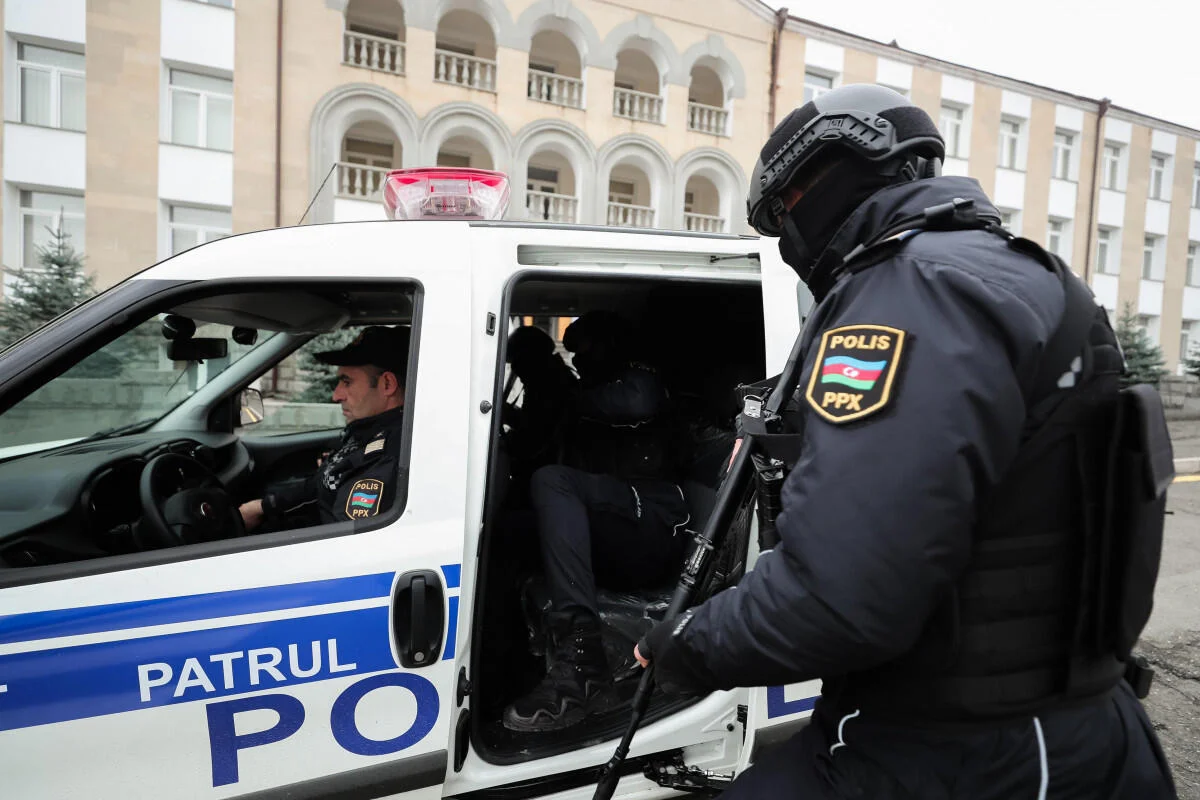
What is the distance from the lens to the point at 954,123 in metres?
21.3

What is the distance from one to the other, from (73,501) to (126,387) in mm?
1107

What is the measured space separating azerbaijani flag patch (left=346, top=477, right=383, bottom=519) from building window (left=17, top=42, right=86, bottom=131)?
49.0 feet

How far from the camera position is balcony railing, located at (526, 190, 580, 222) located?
1653cm

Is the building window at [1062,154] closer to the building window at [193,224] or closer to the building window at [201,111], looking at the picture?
the building window at [201,111]

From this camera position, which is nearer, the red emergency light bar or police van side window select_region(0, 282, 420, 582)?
police van side window select_region(0, 282, 420, 582)

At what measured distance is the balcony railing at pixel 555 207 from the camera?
16531 mm

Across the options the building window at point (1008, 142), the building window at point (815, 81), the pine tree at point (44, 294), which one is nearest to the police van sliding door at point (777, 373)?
the pine tree at point (44, 294)

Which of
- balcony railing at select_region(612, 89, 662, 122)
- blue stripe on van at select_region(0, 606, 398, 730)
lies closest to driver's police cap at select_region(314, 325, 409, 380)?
blue stripe on van at select_region(0, 606, 398, 730)

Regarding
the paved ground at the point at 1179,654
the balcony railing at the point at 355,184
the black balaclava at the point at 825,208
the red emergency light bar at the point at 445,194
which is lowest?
the paved ground at the point at 1179,654

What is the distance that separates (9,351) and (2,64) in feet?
50.4

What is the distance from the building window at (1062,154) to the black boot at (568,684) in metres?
25.6

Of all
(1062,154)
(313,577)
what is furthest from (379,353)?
(1062,154)

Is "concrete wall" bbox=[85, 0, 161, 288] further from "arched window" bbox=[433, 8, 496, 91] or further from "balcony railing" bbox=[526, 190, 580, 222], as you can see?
"balcony railing" bbox=[526, 190, 580, 222]

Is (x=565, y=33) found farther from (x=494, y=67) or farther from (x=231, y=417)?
(x=231, y=417)
